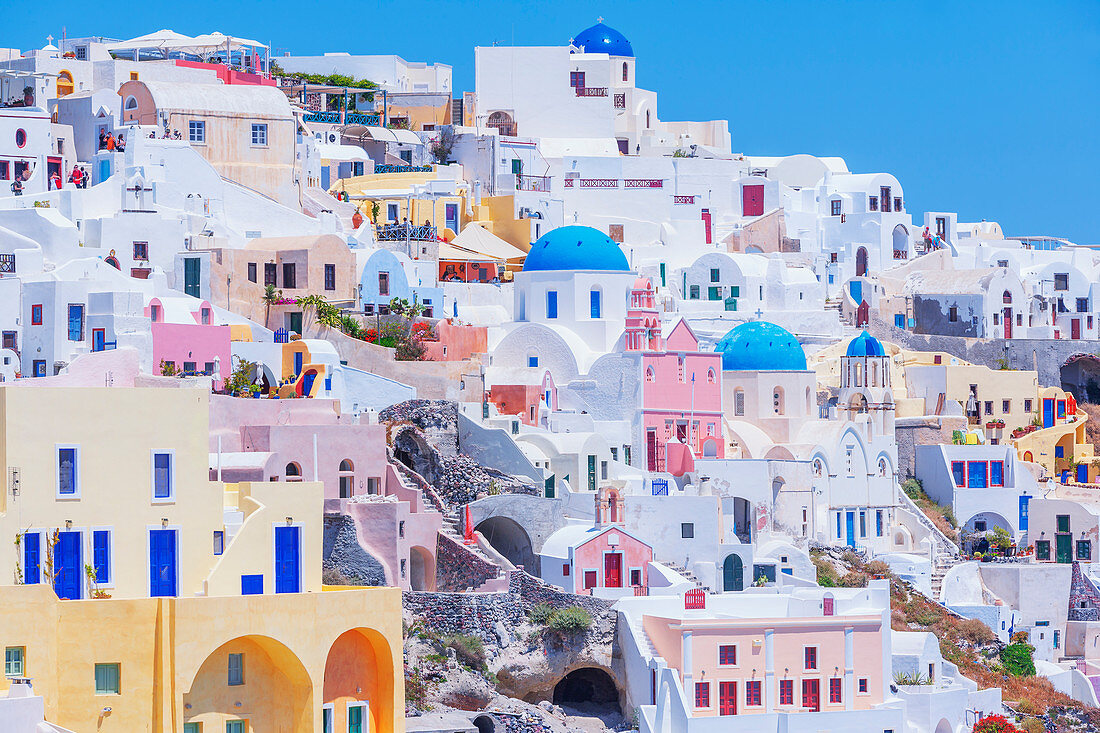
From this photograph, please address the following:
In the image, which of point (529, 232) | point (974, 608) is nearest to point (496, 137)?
point (529, 232)

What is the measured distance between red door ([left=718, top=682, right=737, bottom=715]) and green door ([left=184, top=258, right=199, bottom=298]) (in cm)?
1948

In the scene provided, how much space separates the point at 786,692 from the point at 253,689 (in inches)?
602

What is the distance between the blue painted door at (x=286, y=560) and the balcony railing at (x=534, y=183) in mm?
Result: 41333

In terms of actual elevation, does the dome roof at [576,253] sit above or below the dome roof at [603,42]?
below

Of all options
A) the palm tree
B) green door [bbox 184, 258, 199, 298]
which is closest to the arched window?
the palm tree

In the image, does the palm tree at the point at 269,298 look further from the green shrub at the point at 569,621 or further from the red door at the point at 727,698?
the red door at the point at 727,698

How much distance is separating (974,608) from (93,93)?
98.1 ft

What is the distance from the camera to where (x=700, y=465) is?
58.8 m

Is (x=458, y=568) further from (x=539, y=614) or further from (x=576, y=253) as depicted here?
(x=576, y=253)

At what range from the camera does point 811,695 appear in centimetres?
4878

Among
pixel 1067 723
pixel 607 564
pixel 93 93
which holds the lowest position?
pixel 1067 723

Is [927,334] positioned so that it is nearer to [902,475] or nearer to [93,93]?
[902,475]

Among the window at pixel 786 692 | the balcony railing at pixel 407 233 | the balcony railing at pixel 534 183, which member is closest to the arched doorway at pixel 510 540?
the window at pixel 786 692

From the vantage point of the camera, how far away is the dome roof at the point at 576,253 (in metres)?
63.3
